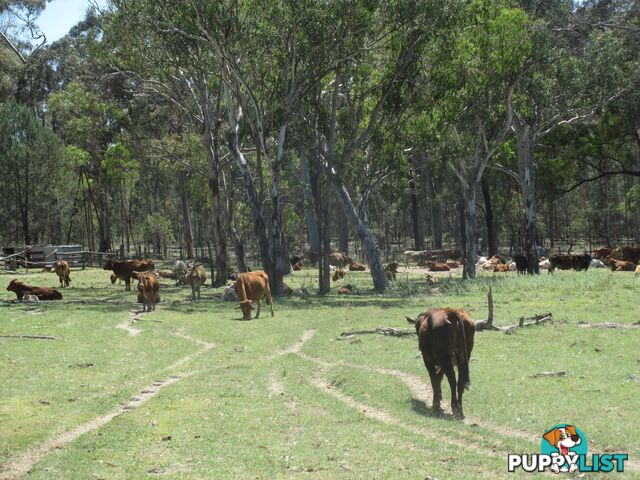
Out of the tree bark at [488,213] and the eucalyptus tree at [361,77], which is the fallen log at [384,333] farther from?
the tree bark at [488,213]

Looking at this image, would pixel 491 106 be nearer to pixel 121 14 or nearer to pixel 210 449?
pixel 121 14

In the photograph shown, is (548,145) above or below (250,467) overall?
above

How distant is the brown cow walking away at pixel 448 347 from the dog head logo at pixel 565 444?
5.82 feet

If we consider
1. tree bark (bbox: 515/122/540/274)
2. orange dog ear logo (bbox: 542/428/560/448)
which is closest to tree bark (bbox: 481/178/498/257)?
tree bark (bbox: 515/122/540/274)

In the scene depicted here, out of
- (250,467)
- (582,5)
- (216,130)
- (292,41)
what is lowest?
(250,467)

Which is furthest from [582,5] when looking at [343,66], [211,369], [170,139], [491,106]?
[211,369]

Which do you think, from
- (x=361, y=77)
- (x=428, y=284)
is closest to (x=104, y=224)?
(x=361, y=77)

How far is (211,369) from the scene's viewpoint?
52.9 feet

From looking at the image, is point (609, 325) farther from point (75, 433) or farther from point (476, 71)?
point (476, 71)

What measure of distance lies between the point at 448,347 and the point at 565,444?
2481 millimetres

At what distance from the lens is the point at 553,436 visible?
9.73 metres

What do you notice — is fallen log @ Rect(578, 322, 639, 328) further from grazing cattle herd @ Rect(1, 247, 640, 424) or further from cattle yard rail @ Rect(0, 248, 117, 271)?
cattle yard rail @ Rect(0, 248, 117, 271)

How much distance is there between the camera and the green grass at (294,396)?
9445mm

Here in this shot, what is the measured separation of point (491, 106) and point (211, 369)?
90.1 ft
